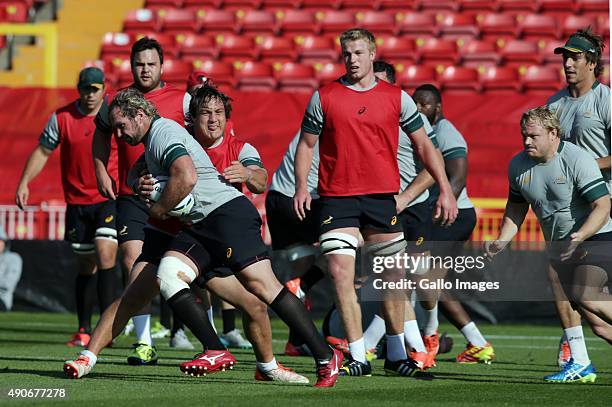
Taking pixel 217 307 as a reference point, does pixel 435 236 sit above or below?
above

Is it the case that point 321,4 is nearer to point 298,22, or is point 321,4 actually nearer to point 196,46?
point 298,22

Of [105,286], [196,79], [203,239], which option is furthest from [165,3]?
[203,239]

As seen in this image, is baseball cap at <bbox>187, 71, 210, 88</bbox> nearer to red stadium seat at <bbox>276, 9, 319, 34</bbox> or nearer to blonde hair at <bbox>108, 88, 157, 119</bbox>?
blonde hair at <bbox>108, 88, 157, 119</bbox>

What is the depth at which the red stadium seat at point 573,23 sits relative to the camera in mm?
22309

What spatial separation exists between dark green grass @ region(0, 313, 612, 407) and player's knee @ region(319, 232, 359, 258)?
81 centimetres

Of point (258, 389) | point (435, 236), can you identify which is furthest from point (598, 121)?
point (258, 389)

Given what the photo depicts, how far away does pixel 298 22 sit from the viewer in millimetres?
24000

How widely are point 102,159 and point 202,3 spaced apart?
1667 cm

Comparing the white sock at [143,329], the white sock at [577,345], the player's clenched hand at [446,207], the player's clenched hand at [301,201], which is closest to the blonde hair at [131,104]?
the player's clenched hand at [301,201]

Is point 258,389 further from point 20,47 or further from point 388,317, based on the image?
point 20,47

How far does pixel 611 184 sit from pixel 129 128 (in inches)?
140

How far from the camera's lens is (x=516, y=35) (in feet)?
75.5

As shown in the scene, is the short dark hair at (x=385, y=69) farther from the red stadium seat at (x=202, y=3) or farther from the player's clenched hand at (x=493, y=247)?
the red stadium seat at (x=202, y=3)

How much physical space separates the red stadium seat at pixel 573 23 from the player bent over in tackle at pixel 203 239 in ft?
51.4
